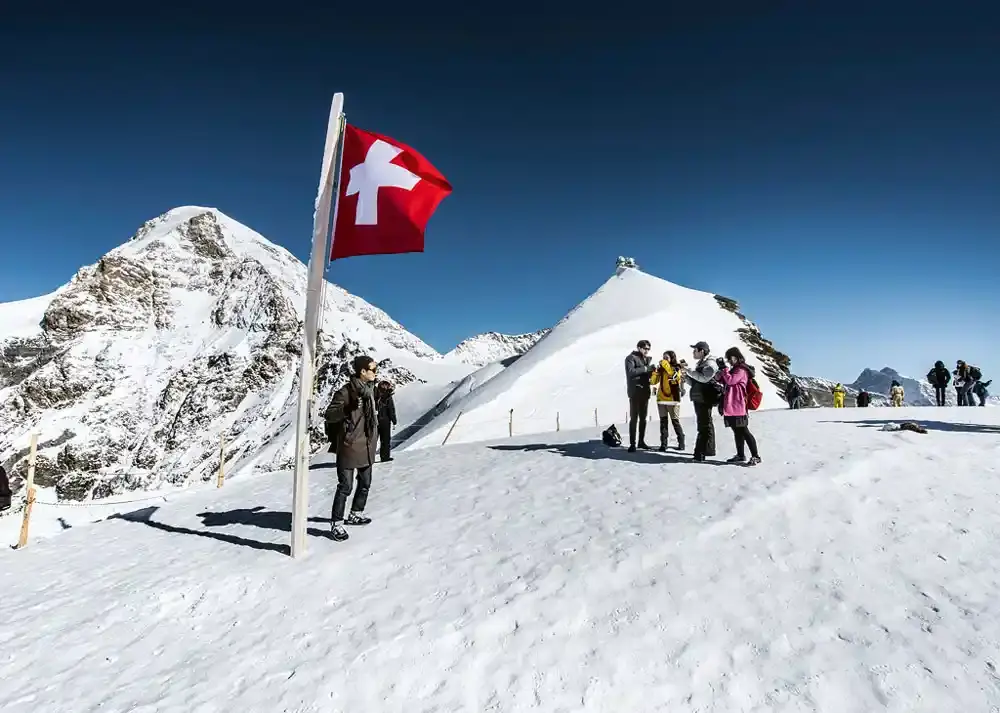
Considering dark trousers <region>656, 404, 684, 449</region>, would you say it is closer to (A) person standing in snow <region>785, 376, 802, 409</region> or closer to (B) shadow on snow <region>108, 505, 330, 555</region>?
(B) shadow on snow <region>108, 505, 330, 555</region>

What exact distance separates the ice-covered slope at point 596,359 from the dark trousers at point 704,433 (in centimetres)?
1435

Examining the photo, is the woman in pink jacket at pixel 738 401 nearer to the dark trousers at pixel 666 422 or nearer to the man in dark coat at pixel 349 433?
the dark trousers at pixel 666 422

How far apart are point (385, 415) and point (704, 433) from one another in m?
7.58

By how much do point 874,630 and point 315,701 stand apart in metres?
4.66

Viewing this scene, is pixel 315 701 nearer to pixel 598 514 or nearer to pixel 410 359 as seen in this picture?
pixel 598 514

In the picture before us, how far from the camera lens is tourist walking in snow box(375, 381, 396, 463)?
1290 centimetres

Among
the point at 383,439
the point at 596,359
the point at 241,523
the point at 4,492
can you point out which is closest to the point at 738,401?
the point at 383,439

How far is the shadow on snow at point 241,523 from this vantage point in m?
7.60

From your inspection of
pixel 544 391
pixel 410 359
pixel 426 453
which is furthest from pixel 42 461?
pixel 426 453

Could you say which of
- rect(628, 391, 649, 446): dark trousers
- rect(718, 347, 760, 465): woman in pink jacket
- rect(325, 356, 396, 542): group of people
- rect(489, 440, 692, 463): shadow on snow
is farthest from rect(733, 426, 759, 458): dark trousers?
rect(325, 356, 396, 542): group of people

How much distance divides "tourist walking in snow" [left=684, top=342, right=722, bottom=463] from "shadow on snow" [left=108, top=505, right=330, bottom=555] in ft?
22.3

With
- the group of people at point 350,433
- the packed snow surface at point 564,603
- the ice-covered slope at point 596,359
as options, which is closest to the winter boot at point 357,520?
the packed snow surface at point 564,603

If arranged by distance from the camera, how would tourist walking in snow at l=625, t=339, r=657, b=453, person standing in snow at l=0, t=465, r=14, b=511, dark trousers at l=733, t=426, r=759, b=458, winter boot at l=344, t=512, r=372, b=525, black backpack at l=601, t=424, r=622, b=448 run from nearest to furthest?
1. winter boot at l=344, t=512, r=372, b=525
2. dark trousers at l=733, t=426, r=759, b=458
3. person standing in snow at l=0, t=465, r=14, b=511
4. tourist walking in snow at l=625, t=339, r=657, b=453
5. black backpack at l=601, t=424, r=622, b=448

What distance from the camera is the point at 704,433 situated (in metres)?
10.0
